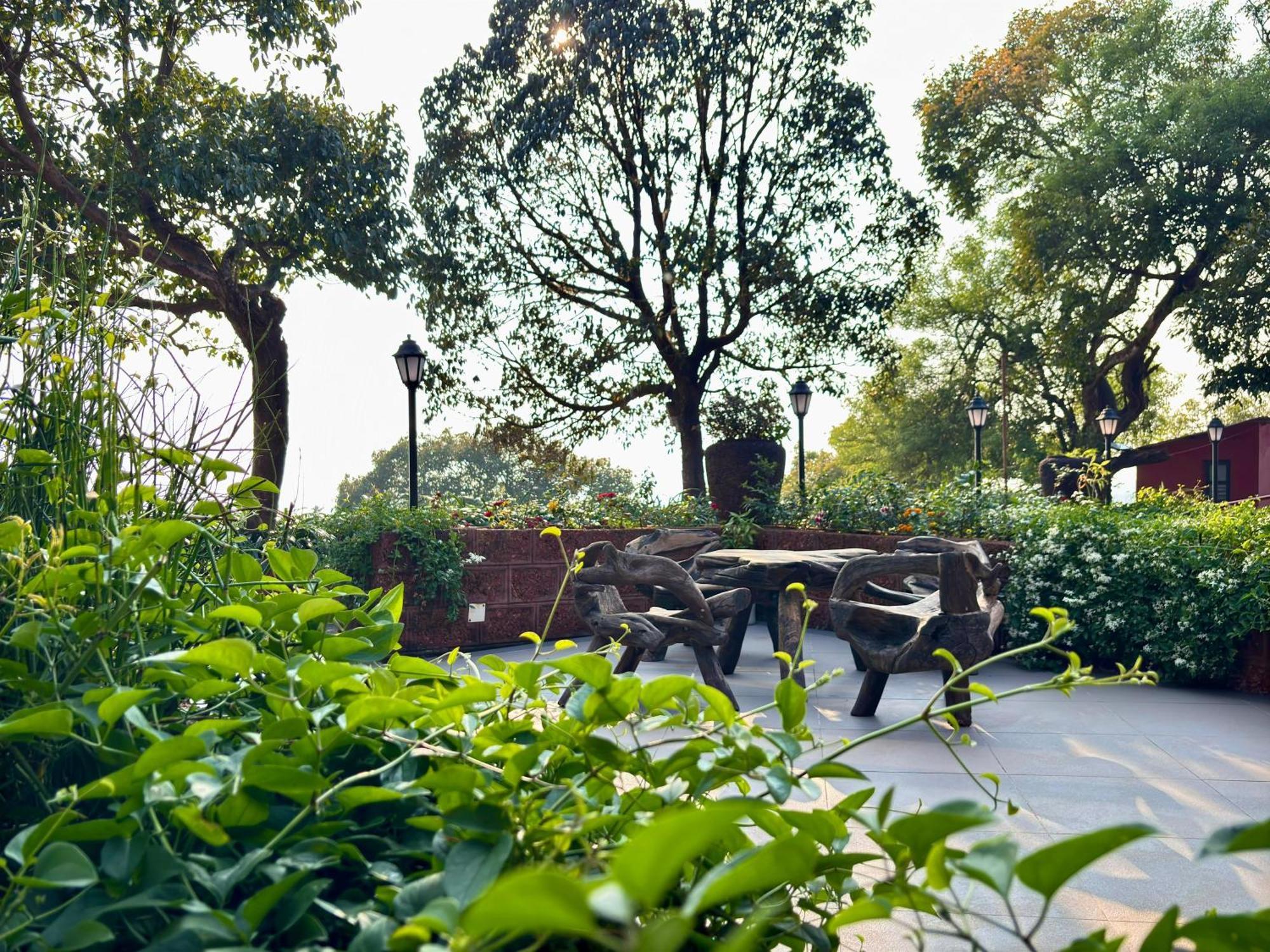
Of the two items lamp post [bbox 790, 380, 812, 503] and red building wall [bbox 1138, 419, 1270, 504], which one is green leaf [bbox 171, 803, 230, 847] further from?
red building wall [bbox 1138, 419, 1270, 504]

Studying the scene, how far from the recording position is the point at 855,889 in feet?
2.35

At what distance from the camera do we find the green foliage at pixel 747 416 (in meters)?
15.3

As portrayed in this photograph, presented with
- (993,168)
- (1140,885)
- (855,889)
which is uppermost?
(993,168)

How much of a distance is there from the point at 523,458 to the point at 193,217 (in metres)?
6.82

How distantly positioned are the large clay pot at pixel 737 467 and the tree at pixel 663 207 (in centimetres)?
108

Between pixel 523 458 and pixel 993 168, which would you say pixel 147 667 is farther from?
pixel 993 168

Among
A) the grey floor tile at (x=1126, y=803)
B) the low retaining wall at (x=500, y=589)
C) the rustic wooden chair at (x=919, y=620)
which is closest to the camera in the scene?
the grey floor tile at (x=1126, y=803)

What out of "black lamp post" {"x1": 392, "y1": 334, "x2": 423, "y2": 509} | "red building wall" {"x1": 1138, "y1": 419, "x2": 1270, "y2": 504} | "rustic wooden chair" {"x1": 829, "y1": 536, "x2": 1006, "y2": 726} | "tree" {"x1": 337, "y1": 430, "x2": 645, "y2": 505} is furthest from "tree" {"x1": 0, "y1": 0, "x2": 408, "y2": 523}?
"tree" {"x1": 337, "y1": 430, "x2": 645, "y2": 505}

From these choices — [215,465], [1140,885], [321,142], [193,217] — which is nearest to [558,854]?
[215,465]

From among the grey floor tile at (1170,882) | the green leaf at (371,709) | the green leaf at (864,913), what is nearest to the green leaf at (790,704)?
→ the green leaf at (864,913)

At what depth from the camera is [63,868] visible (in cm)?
50

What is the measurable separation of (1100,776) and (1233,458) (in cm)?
2414

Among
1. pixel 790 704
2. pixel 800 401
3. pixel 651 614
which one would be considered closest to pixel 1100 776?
pixel 651 614

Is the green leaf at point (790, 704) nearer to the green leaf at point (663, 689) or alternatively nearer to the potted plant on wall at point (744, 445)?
the green leaf at point (663, 689)
